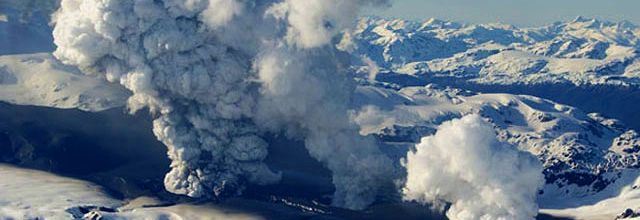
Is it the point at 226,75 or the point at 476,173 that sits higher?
the point at 226,75

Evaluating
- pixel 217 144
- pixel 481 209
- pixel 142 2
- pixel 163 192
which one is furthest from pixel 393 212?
pixel 142 2

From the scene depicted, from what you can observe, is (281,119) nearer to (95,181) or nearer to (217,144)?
(217,144)

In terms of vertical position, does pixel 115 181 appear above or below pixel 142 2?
below

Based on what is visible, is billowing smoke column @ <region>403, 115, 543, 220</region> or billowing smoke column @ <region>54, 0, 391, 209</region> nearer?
billowing smoke column @ <region>403, 115, 543, 220</region>

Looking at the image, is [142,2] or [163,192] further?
[163,192]

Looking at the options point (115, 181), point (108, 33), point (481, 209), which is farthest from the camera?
point (115, 181)

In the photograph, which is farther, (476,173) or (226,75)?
(226,75)
